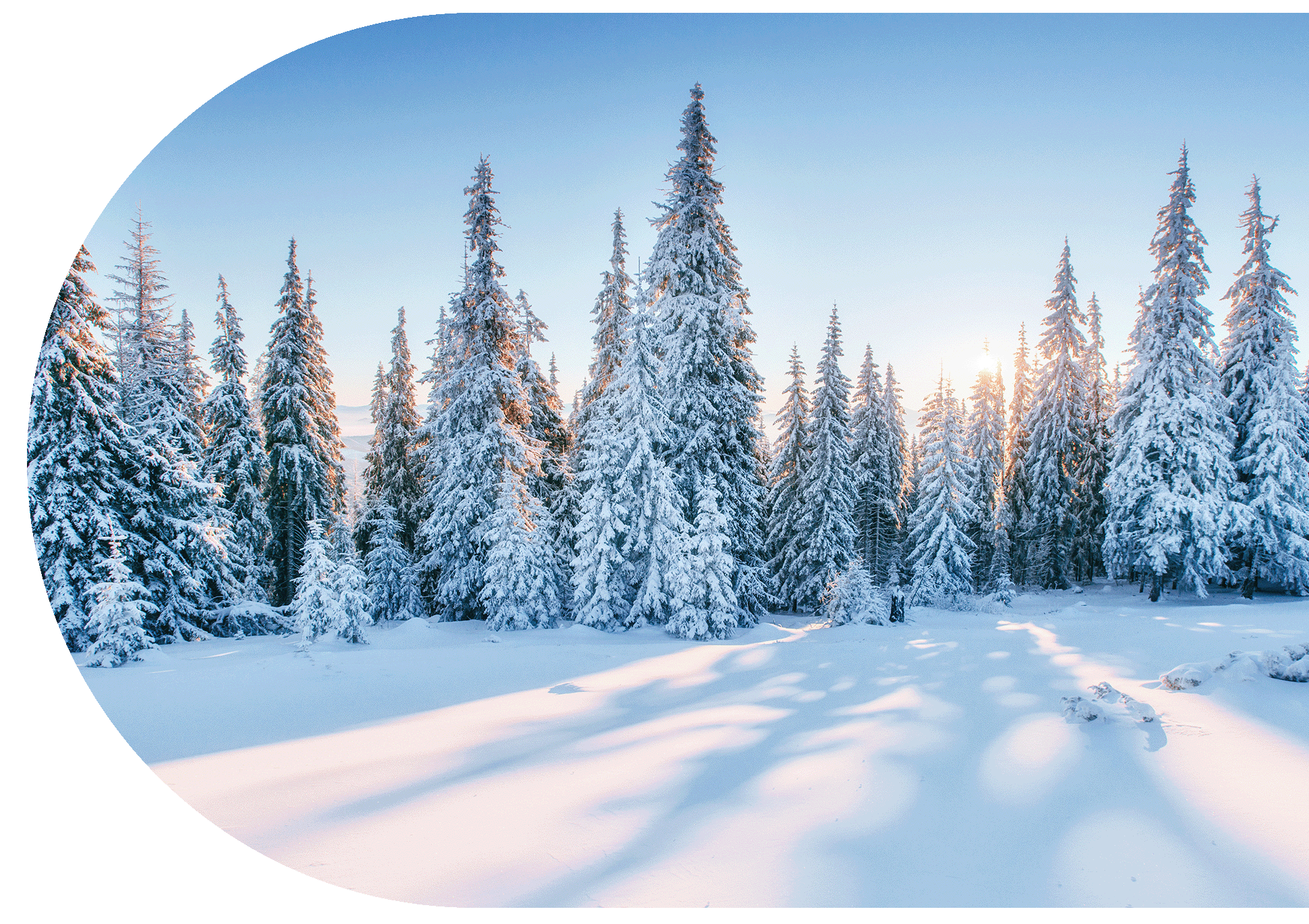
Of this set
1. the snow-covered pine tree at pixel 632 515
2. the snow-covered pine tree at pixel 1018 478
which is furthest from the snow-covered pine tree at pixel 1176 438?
the snow-covered pine tree at pixel 632 515

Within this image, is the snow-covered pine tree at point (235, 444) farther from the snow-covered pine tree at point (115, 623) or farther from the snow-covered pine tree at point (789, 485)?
the snow-covered pine tree at point (789, 485)

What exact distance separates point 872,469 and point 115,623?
28.6 metres

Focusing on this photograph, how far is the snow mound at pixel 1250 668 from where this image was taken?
20.5ft

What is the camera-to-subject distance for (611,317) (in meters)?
21.4

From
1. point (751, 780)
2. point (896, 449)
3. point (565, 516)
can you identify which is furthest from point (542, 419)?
point (896, 449)

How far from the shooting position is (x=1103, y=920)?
3.59 meters

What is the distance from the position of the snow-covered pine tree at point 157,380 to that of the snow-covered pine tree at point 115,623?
12.9 feet

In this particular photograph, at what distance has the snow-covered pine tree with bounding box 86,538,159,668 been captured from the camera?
8570 millimetres

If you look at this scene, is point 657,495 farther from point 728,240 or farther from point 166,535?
point 166,535

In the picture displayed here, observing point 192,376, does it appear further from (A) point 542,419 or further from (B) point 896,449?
(B) point 896,449

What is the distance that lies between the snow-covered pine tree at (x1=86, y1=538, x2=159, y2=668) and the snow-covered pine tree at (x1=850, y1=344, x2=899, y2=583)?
26.7 m

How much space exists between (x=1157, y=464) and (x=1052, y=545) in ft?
26.9

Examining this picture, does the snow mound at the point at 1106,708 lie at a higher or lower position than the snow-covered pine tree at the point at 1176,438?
lower

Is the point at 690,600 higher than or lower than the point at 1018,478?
lower
